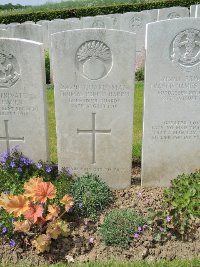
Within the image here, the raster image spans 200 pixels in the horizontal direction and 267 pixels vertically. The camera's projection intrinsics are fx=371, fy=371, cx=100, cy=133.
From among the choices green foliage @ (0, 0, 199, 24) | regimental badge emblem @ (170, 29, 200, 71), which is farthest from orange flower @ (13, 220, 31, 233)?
green foliage @ (0, 0, 199, 24)

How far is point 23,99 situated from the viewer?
Result: 4.23 m

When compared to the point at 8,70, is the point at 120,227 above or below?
below

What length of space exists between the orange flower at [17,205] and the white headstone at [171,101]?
5.56 feet

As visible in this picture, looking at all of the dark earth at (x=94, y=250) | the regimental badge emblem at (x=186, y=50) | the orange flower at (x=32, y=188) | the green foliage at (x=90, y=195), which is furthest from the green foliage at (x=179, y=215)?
the regimental badge emblem at (x=186, y=50)

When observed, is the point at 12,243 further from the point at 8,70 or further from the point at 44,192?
the point at 8,70

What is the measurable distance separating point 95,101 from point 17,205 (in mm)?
1486

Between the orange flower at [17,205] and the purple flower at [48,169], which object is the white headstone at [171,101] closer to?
the purple flower at [48,169]

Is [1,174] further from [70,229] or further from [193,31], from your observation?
[193,31]

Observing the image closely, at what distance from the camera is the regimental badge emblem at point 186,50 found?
13.1ft

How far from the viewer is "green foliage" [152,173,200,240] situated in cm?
356

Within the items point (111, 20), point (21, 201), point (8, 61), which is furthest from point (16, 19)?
point (21, 201)

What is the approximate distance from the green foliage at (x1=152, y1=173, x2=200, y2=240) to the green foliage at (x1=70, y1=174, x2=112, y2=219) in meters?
0.69

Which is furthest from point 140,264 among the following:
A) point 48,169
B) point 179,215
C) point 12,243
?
point 48,169

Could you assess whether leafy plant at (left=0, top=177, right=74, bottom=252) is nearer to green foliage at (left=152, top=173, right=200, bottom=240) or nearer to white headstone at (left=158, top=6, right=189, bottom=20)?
green foliage at (left=152, top=173, right=200, bottom=240)
